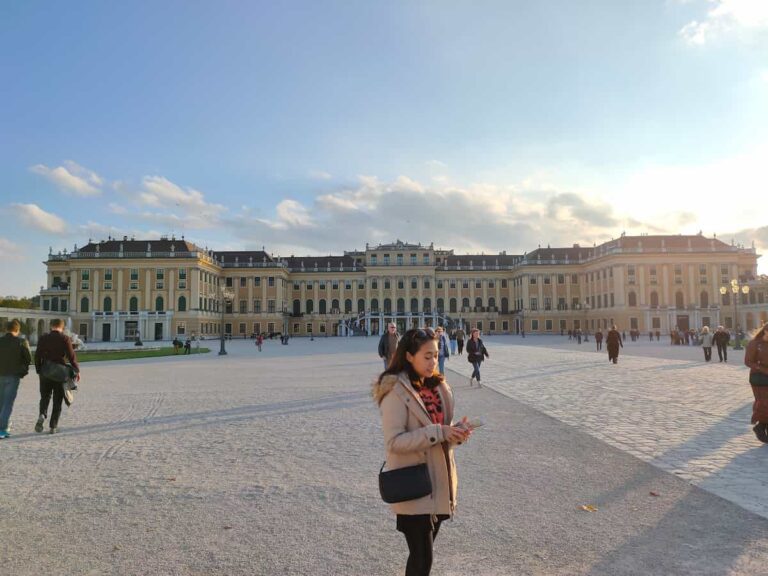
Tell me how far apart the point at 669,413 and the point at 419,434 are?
27.8 feet

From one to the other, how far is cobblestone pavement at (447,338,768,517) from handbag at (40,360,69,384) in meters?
Result: 7.55

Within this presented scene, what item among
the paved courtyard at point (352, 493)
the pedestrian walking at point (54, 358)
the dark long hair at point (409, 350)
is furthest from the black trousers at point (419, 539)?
the pedestrian walking at point (54, 358)

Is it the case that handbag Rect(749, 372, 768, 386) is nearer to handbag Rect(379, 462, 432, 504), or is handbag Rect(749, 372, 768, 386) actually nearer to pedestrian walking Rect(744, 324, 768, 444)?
pedestrian walking Rect(744, 324, 768, 444)

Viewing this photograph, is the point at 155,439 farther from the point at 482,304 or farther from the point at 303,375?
the point at 482,304

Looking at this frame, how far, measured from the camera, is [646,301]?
6544 cm

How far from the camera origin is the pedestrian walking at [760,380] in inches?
290

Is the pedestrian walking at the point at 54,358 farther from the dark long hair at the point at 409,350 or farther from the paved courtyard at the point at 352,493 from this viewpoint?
the dark long hair at the point at 409,350

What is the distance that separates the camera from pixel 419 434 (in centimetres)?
277

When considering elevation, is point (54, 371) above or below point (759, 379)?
above

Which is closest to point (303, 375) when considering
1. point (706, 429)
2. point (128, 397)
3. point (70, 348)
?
point (128, 397)

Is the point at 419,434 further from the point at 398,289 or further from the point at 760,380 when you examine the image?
the point at 398,289

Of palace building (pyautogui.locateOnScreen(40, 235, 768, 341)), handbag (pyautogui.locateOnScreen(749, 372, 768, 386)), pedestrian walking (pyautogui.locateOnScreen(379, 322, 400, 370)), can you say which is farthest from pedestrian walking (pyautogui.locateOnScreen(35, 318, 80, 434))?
palace building (pyautogui.locateOnScreen(40, 235, 768, 341))

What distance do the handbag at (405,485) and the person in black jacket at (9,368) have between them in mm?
7160

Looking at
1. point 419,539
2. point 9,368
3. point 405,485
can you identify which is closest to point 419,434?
point 405,485
